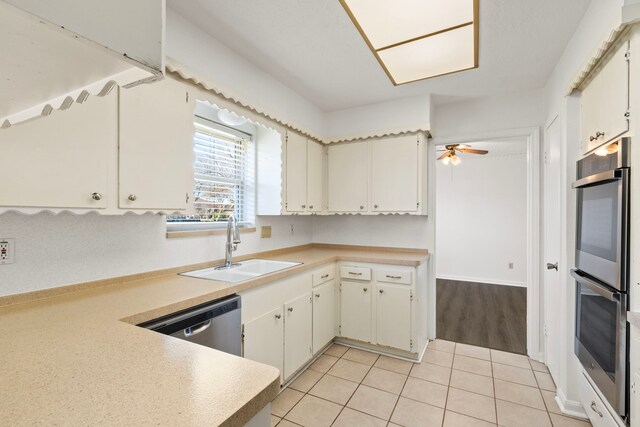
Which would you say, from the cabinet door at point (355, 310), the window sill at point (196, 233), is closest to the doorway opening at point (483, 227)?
the cabinet door at point (355, 310)

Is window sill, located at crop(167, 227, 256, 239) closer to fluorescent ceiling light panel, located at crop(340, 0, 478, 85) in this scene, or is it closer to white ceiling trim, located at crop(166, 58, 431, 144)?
white ceiling trim, located at crop(166, 58, 431, 144)

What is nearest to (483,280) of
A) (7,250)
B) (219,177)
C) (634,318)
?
(634,318)

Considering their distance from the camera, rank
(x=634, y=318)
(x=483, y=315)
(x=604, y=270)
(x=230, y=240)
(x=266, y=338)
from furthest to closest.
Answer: (x=483, y=315) → (x=230, y=240) → (x=266, y=338) → (x=604, y=270) → (x=634, y=318)

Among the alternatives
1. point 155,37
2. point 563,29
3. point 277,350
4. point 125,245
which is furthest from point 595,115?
point 125,245

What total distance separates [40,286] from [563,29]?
3.14 m

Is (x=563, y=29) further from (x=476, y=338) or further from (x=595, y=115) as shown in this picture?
(x=476, y=338)

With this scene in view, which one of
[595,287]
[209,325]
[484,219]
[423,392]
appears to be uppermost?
[484,219]

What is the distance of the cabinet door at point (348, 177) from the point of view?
10.4 feet

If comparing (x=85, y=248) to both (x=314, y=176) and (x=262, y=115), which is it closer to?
(x=262, y=115)

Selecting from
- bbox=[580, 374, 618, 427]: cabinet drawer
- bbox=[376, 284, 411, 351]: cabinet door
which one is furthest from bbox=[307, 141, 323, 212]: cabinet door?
bbox=[580, 374, 618, 427]: cabinet drawer

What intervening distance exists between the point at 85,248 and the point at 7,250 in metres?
0.29

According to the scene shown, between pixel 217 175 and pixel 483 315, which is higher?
pixel 217 175

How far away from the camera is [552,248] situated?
238 centimetres

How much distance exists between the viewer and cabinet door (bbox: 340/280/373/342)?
2.78 meters
